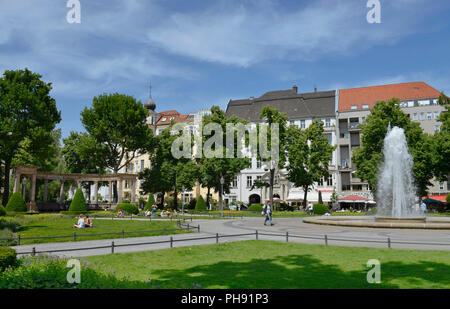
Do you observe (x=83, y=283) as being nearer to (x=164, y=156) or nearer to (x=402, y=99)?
(x=164, y=156)

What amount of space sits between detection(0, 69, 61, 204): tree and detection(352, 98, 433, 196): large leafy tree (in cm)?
4131

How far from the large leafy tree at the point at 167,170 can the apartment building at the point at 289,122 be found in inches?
643

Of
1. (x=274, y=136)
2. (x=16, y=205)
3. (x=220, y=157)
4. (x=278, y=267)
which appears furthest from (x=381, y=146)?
(x=16, y=205)

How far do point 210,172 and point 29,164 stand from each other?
2431cm

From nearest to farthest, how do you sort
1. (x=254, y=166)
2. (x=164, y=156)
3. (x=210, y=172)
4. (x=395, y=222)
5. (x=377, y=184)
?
(x=395, y=222)
(x=377, y=184)
(x=210, y=172)
(x=164, y=156)
(x=254, y=166)

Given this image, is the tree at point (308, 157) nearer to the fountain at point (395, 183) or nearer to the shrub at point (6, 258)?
the fountain at point (395, 183)

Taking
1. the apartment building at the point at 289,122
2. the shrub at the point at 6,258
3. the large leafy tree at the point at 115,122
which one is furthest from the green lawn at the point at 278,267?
the apartment building at the point at 289,122

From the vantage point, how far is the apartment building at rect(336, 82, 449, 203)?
6419 cm

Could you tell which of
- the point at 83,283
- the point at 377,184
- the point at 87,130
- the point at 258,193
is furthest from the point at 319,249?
the point at 258,193

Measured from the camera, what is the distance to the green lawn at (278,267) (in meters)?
9.21

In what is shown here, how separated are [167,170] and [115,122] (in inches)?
430

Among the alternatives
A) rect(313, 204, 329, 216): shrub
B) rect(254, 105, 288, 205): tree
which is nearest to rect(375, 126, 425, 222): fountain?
rect(313, 204, 329, 216): shrub

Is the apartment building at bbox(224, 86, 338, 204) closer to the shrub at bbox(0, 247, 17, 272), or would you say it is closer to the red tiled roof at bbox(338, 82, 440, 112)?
the red tiled roof at bbox(338, 82, 440, 112)

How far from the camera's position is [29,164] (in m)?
46.6
